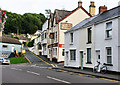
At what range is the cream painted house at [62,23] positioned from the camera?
135 ft

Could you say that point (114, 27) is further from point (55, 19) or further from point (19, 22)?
point (19, 22)

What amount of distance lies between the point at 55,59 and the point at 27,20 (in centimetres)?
9310

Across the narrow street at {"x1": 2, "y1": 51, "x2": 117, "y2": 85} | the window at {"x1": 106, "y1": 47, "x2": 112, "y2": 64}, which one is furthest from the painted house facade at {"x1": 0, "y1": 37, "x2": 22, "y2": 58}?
the window at {"x1": 106, "y1": 47, "x2": 112, "y2": 64}

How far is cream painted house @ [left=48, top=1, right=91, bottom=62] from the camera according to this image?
41.0 m

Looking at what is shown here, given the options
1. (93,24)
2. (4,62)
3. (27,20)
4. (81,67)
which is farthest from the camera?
(27,20)

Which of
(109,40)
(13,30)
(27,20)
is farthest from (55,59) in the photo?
(27,20)

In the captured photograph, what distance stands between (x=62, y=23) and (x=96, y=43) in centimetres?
2016

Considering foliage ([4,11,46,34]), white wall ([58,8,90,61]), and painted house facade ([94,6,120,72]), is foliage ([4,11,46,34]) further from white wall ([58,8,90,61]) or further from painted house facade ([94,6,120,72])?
painted house facade ([94,6,120,72])

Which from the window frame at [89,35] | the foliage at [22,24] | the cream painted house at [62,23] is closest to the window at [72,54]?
the window frame at [89,35]

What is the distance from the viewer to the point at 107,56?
19.5 m

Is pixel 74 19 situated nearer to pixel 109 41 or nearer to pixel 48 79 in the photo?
pixel 109 41

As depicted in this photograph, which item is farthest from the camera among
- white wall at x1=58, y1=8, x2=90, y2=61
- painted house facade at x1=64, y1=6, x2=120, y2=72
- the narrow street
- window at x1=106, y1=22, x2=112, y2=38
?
white wall at x1=58, y1=8, x2=90, y2=61

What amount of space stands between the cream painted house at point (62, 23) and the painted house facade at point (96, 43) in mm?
11393

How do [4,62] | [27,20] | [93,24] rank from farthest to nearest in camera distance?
1. [27,20]
2. [4,62]
3. [93,24]
